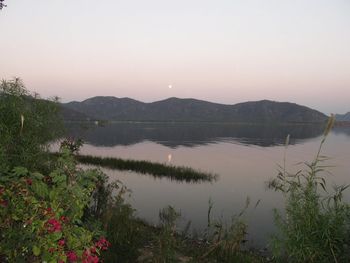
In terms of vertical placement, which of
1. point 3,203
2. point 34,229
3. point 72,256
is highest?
point 3,203

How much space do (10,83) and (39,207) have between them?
14482 mm

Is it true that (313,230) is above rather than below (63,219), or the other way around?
below

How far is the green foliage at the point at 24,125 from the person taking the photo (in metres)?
14.4

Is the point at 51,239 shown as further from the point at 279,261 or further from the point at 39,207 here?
the point at 279,261

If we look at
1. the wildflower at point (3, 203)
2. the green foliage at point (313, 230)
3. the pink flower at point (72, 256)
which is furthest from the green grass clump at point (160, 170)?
the wildflower at point (3, 203)

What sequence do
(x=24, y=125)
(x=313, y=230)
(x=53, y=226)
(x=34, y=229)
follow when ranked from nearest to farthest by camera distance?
(x=53, y=226) < (x=34, y=229) < (x=313, y=230) < (x=24, y=125)

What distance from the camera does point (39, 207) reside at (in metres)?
5.13

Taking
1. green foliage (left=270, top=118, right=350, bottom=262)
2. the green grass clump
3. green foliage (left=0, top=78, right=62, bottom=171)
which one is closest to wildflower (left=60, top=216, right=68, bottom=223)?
green foliage (left=270, top=118, right=350, bottom=262)

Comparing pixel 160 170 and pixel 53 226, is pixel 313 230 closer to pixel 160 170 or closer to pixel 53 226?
pixel 53 226

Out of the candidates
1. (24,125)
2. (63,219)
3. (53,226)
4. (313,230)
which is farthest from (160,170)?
(53,226)

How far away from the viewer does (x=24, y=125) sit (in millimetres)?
16312

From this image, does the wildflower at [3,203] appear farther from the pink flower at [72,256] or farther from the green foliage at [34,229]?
the pink flower at [72,256]

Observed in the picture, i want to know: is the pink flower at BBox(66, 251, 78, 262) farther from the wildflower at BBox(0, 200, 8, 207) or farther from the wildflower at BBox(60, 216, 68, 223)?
the wildflower at BBox(0, 200, 8, 207)

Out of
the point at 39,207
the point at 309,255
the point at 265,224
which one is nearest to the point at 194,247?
the point at 309,255
